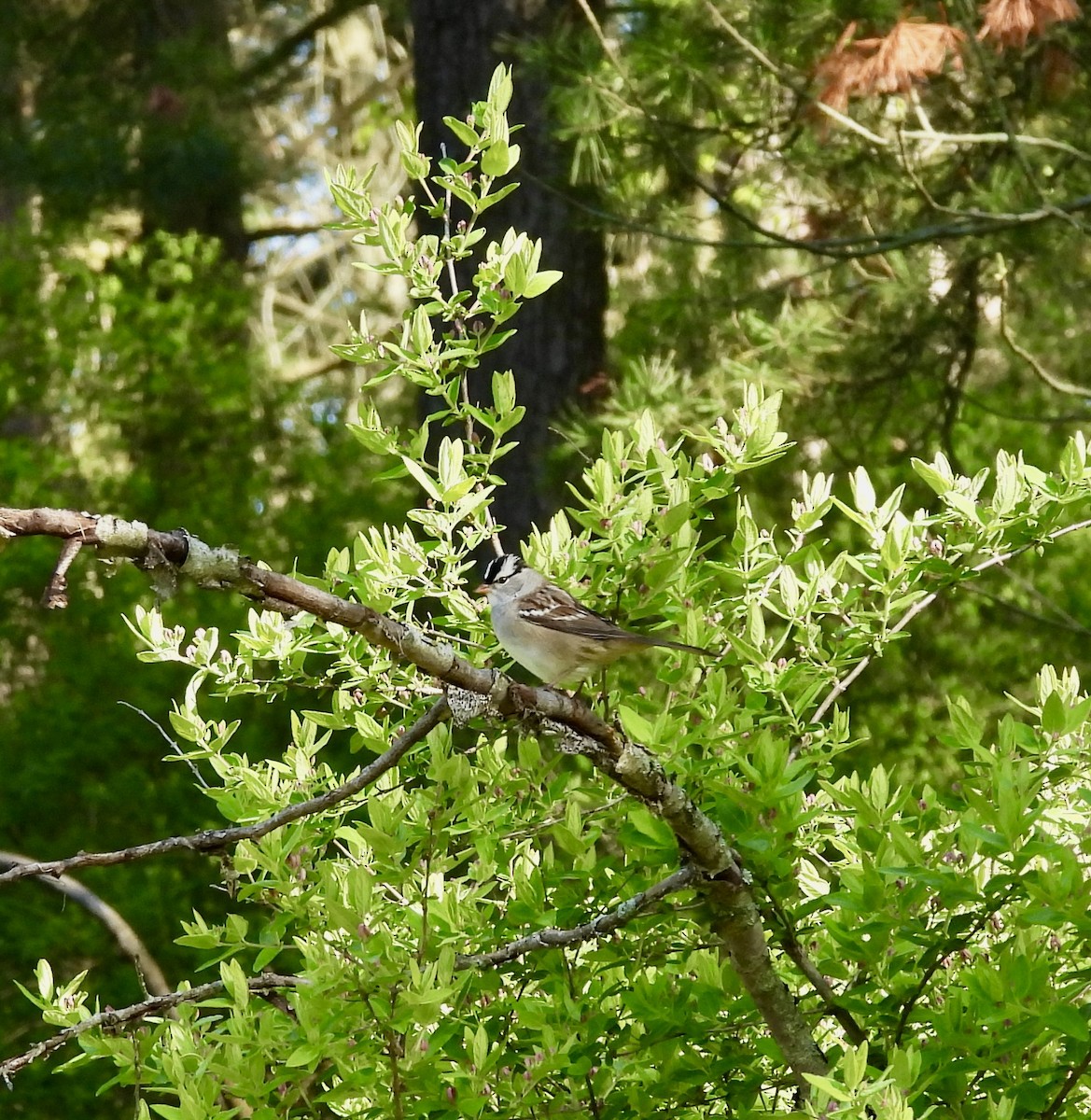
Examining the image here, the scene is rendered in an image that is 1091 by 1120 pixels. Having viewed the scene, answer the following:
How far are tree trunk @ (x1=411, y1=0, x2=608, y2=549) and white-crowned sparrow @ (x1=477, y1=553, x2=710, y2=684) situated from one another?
394 centimetres

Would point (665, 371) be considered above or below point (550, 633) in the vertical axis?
above

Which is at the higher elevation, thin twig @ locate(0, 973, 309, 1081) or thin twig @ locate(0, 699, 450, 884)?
thin twig @ locate(0, 699, 450, 884)

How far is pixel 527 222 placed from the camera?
26.1ft

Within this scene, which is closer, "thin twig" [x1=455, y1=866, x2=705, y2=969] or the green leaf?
"thin twig" [x1=455, y1=866, x2=705, y2=969]

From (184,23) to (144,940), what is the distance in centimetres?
888

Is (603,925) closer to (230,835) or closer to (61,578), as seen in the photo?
(230,835)

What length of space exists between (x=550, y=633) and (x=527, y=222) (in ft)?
15.8

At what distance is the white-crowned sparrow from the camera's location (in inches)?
133

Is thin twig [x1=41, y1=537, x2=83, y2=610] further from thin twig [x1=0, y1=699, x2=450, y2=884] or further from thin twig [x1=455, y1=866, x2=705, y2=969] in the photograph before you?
thin twig [x1=455, y1=866, x2=705, y2=969]

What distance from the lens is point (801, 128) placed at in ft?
21.7

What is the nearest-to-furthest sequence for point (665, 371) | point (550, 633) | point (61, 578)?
point (61, 578) → point (550, 633) → point (665, 371)

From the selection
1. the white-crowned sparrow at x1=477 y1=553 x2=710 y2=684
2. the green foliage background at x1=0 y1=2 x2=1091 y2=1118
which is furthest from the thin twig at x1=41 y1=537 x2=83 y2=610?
the green foliage background at x1=0 y1=2 x2=1091 y2=1118

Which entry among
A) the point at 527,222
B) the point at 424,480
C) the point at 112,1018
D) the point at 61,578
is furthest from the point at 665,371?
the point at 61,578

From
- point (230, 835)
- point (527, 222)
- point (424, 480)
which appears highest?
point (527, 222)
